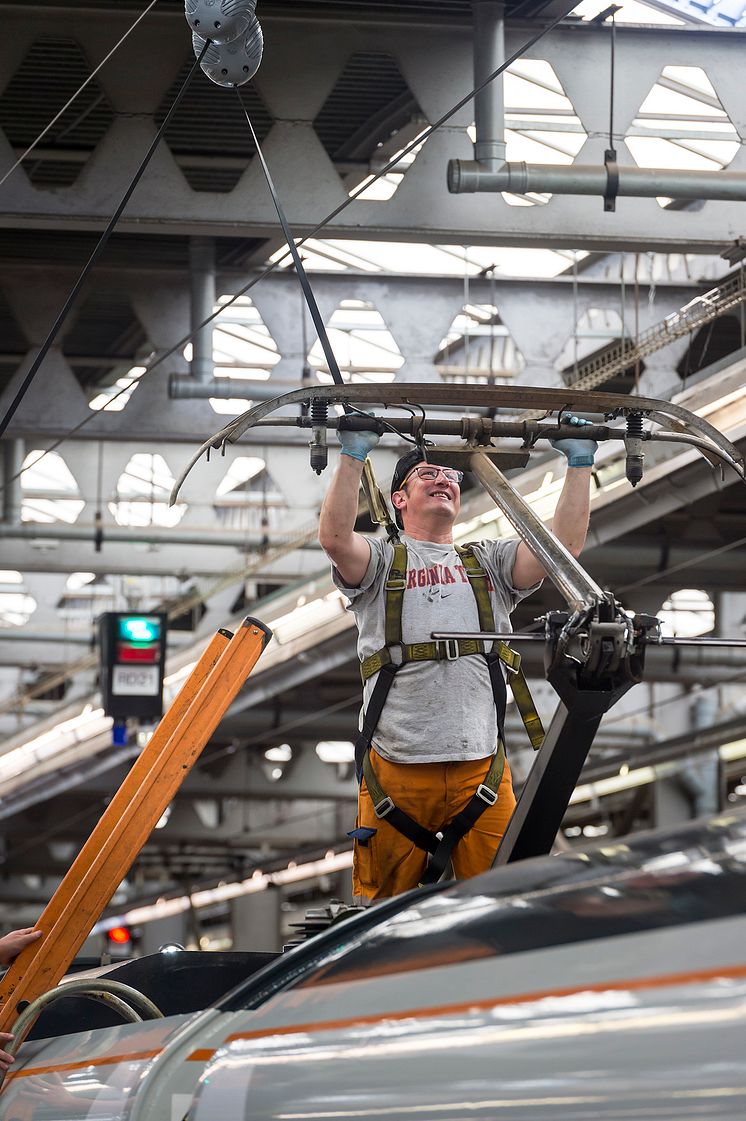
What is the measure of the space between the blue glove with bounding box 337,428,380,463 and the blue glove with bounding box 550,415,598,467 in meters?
0.51

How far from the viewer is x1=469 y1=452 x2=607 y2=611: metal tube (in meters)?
3.73

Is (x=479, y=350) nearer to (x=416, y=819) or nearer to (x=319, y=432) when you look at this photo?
(x=416, y=819)

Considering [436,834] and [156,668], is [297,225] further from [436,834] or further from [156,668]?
[156,668]

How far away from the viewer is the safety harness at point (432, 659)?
5203mm

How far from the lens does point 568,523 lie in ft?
17.5

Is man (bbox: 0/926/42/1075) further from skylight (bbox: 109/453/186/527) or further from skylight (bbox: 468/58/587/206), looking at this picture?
skylight (bbox: 109/453/186/527)

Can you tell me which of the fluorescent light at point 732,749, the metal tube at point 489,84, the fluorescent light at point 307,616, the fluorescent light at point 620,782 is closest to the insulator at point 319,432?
the metal tube at point 489,84

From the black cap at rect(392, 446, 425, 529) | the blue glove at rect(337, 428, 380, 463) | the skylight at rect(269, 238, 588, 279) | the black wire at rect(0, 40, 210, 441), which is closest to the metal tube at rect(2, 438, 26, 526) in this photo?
the skylight at rect(269, 238, 588, 279)

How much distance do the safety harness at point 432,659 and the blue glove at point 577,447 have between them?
0.66 meters

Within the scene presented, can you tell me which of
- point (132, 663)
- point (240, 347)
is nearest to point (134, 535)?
point (132, 663)

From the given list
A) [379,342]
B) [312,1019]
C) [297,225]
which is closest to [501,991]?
[312,1019]

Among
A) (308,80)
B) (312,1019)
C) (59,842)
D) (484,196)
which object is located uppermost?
(308,80)

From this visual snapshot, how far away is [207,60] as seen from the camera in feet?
21.6

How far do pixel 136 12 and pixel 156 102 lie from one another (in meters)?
0.58
